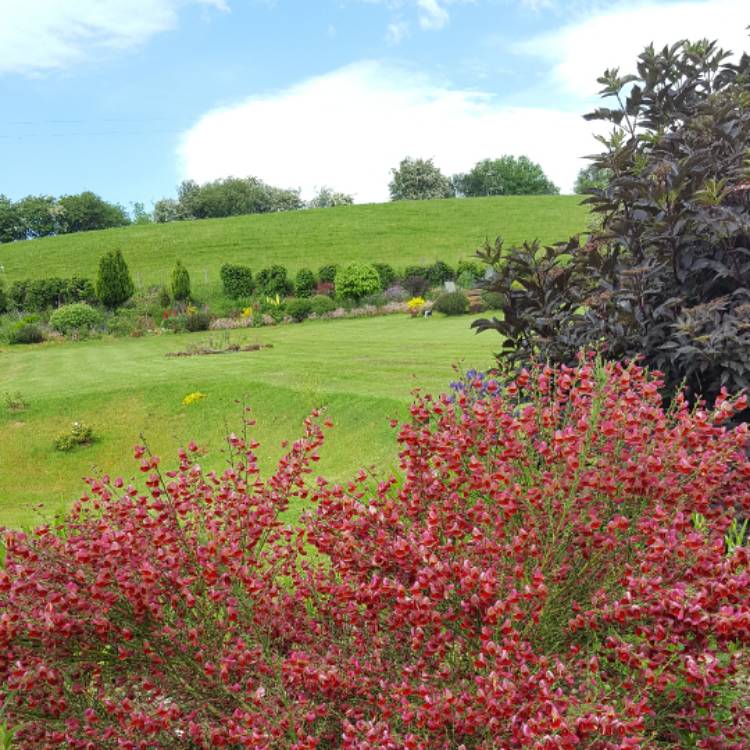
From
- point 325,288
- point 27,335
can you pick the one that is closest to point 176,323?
point 27,335

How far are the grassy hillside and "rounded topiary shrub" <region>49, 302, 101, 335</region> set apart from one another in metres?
11.1

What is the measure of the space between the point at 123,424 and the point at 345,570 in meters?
10.8

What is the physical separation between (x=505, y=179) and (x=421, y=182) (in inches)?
590


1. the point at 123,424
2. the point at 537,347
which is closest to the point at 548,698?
the point at 537,347

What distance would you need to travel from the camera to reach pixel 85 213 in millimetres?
80375

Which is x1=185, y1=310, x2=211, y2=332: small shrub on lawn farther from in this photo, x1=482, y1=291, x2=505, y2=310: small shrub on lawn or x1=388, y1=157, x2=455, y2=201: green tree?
x1=388, y1=157, x2=455, y2=201: green tree

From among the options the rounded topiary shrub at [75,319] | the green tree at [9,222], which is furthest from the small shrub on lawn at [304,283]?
the green tree at [9,222]

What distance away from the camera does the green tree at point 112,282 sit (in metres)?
33.4

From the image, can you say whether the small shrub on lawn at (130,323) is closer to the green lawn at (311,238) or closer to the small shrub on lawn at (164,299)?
the small shrub on lawn at (164,299)

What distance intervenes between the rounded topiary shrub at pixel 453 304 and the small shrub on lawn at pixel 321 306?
210 inches

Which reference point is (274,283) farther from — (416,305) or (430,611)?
(430,611)

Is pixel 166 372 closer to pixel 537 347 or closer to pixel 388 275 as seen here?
pixel 537 347

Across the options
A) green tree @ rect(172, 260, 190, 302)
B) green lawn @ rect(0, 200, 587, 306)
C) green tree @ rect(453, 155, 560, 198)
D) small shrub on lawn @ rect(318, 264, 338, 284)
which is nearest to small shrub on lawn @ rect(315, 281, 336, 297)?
small shrub on lawn @ rect(318, 264, 338, 284)

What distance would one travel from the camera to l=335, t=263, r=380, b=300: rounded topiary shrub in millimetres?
32844
